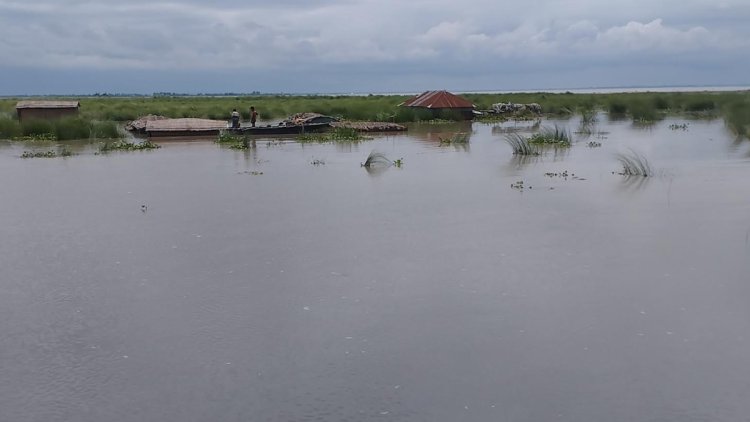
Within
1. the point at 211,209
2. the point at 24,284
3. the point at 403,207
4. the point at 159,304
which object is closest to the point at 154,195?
the point at 211,209

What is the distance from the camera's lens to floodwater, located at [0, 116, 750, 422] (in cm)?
441

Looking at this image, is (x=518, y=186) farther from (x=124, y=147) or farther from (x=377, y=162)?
(x=124, y=147)

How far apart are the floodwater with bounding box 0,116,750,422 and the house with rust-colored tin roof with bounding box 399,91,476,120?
19438 mm

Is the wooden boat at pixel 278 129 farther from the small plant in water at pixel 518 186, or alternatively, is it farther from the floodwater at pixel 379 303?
the small plant in water at pixel 518 186

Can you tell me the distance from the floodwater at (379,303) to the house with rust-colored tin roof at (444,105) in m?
19.4

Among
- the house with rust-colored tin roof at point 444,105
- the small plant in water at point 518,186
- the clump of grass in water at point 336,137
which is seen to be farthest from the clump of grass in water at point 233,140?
the house with rust-colored tin roof at point 444,105

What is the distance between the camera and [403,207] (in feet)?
34.0

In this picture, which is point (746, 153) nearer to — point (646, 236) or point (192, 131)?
point (646, 236)

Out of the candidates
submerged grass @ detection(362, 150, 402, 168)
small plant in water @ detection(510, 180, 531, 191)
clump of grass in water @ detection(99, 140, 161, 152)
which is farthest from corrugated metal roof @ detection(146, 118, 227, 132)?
small plant in water @ detection(510, 180, 531, 191)

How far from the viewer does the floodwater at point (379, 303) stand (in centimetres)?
441

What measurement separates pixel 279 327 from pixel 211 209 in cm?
513

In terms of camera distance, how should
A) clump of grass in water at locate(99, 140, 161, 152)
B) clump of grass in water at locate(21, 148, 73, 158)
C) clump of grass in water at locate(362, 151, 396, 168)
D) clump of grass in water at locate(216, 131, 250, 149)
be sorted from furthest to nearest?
clump of grass in water at locate(216, 131, 250, 149), clump of grass in water at locate(99, 140, 161, 152), clump of grass in water at locate(21, 148, 73, 158), clump of grass in water at locate(362, 151, 396, 168)

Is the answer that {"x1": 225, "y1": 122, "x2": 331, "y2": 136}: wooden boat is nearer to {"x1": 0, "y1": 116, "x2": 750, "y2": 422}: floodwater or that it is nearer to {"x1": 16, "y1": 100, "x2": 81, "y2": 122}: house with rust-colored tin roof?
{"x1": 16, "y1": 100, "x2": 81, "y2": 122}: house with rust-colored tin roof

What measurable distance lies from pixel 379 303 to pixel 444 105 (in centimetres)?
2608
